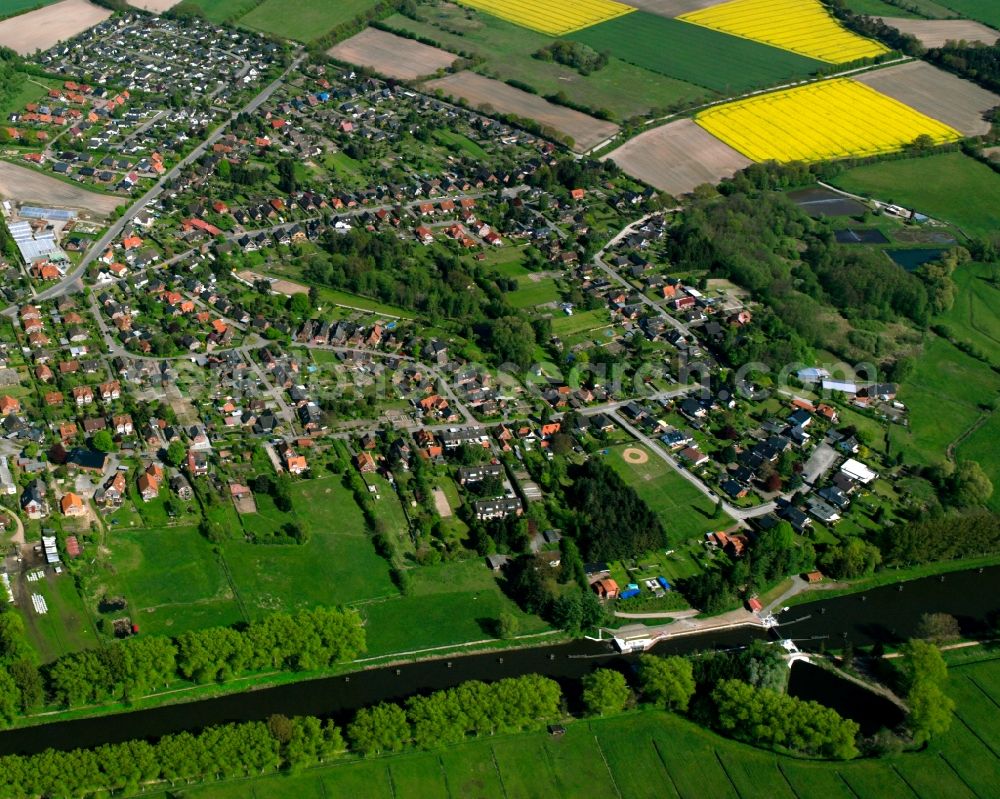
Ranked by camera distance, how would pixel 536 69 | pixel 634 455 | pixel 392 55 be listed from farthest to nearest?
pixel 392 55 < pixel 536 69 < pixel 634 455

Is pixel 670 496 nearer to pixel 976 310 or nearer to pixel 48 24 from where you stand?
pixel 976 310

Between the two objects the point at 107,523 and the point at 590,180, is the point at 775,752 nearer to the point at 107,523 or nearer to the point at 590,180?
the point at 107,523

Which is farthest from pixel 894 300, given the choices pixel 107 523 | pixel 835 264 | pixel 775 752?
pixel 107 523

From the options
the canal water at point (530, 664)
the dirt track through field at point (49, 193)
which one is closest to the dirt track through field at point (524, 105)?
the dirt track through field at point (49, 193)

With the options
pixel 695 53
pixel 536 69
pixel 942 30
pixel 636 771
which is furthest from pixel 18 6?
pixel 636 771

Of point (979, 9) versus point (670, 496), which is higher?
point (979, 9)

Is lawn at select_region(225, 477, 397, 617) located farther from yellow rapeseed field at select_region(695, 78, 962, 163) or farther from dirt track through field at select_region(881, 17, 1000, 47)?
dirt track through field at select_region(881, 17, 1000, 47)
